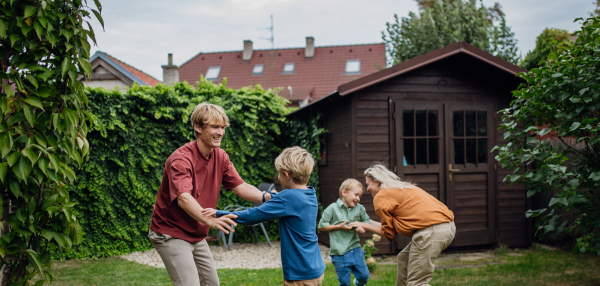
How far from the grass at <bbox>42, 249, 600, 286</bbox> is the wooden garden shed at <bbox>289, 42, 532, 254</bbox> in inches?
35.8

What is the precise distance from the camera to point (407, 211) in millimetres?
3922

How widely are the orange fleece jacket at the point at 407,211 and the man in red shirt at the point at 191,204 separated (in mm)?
1390

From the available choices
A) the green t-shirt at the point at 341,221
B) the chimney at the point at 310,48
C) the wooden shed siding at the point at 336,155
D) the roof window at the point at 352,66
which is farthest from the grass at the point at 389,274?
the chimney at the point at 310,48

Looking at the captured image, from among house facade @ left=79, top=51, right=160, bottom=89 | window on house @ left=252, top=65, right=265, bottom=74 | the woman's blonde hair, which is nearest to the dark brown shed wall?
the woman's blonde hair

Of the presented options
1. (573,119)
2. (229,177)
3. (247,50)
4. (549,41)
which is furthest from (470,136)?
(247,50)

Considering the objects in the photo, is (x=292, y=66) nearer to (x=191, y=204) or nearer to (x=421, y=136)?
(x=421, y=136)

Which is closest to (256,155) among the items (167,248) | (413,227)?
(413,227)

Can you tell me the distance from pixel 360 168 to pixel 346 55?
1744cm

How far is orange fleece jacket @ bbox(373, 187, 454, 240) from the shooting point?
3.85 meters

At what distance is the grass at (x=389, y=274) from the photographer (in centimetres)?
523

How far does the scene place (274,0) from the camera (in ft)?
92.8

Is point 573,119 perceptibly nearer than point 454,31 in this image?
Yes

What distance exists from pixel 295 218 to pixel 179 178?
0.76 meters

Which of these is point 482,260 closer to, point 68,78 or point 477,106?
point 477,106
